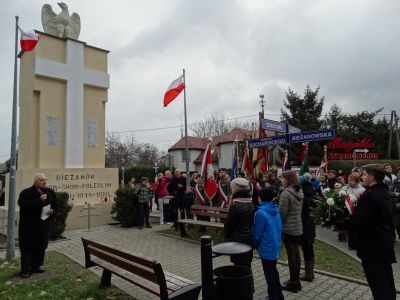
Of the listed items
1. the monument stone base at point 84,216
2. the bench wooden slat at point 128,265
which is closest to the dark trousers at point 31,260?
the bench wooden slat at point 128,265

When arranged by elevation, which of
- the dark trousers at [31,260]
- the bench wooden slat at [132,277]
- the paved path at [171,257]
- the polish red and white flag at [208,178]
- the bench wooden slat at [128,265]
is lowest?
the paved path at [171,257]

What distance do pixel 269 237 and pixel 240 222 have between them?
48 centimetres

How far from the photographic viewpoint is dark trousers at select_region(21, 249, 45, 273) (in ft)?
20.4

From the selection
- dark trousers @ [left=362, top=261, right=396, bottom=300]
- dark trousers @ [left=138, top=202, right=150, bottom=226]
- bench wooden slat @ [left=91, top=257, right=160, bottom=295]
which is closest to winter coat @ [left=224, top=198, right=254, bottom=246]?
bench wooden slat @ [left=91, top=257, right=160, bottom=295]

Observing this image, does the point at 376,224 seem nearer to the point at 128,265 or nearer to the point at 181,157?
the point at 128,265

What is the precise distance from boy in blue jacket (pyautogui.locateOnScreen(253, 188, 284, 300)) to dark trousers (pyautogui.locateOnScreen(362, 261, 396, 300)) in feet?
3.85

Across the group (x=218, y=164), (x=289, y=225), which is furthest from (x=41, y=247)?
(x=218, y=164)

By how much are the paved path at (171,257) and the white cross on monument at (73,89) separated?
9.31 feet

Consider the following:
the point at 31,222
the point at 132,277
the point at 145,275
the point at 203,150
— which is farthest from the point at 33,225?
the point at 203,150

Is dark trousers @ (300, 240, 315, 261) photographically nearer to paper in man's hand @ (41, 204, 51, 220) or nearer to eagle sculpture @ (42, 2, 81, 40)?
paper in man's hand @ (41, 204, 51, 220)

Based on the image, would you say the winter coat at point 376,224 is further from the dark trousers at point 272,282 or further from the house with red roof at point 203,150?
the house with red roof at point 203,150

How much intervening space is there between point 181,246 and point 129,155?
4929 centimetres

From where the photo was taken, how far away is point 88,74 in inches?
512

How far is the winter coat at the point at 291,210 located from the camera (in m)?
5.25
